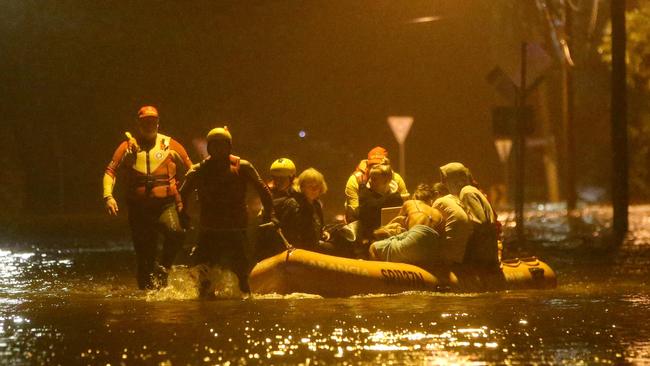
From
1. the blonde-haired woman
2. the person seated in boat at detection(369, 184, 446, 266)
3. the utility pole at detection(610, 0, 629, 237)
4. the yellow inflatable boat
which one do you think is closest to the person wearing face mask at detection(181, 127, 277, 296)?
the yellow inflatable boat

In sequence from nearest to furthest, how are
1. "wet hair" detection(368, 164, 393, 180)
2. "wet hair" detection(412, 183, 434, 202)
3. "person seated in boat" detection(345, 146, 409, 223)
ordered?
"wet hair" detection(412, 183, 434, 202) → "wet hair" detection(368, 164, 393, 180) → "person seated in boat" detection(345, 146, 409, 223)

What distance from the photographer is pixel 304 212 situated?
574 inches

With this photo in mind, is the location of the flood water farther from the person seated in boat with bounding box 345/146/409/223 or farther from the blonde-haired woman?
the person seated in boat with bounding box 345/146/409/223

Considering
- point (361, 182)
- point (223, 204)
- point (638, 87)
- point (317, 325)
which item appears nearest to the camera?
point (317, 325)

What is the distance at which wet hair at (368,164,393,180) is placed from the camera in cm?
1552

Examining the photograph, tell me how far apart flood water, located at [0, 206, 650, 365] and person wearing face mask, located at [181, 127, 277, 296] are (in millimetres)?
341

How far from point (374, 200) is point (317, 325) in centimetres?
421

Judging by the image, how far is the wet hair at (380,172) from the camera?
50.9 ft

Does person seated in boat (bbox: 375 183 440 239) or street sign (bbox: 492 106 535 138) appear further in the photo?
street sign (bbox: 492 106 535 138)

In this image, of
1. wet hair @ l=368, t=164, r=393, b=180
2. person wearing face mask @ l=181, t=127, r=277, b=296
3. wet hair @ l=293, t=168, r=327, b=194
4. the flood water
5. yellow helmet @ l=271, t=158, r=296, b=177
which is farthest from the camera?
wet hair @ l=368, t=164, r=393, b=180

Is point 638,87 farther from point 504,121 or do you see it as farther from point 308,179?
point 308,179

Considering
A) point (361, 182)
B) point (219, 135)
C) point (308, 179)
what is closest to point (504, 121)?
point (361, 182)

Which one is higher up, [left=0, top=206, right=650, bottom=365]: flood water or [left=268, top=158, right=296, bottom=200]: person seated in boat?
[left=268, top=158, right=296, bottom=200]: person seated in boat

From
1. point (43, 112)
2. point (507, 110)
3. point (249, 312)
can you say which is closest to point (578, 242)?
point (507, 110)
